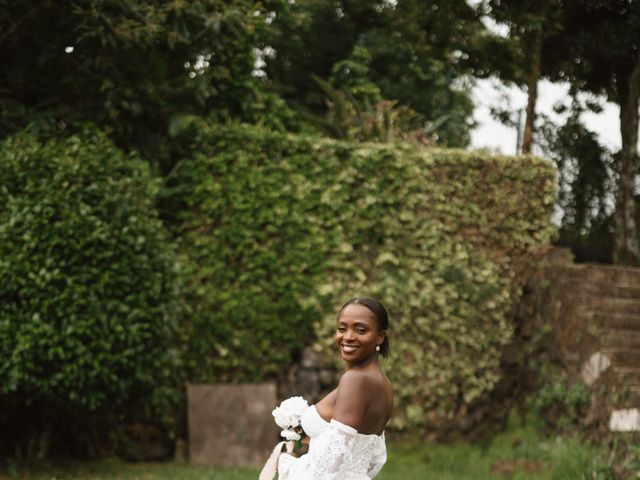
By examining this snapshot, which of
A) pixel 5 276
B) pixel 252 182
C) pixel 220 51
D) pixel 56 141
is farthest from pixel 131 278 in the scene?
pixel 220 51

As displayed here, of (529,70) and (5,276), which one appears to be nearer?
(5,276)

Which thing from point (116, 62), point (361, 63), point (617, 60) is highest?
point (361, 63)

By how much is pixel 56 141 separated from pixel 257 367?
3256mm

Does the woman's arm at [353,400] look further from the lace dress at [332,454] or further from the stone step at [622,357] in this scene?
the stone step at [622,357]

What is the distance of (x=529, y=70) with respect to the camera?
14266mm

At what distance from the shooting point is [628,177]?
46.5ft

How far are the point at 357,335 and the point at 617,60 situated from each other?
1219cm

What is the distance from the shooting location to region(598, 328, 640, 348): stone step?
9883 millimetres

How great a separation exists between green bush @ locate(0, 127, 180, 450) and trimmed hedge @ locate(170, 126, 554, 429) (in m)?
1.56

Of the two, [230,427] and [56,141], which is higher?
[56,141]

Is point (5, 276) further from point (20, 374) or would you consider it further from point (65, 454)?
point (65, 454)

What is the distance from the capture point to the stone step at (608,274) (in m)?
10.6

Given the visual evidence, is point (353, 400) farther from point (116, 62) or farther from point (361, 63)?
point (361, 63)

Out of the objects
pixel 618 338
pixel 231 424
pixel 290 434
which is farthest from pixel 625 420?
pixel 290 434
